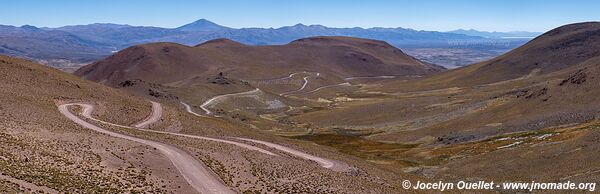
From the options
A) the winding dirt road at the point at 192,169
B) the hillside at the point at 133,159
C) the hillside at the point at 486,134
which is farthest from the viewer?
the hillside at the point at 486,134

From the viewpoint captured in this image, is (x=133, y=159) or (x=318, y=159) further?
(x=318, y=159)

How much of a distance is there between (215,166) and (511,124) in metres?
67.0

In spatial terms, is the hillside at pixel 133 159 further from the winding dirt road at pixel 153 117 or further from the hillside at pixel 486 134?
the hillside at pixel 486 134

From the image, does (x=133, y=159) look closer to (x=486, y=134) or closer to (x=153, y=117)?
(x=153, y=117)

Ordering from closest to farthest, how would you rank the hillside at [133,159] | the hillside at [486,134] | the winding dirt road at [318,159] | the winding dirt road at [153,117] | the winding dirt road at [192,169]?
1. the hillside at [133,159]
2. the winding dirt road at [192,169]
3. the winding dirt road at [318,159]
4. the hillside at [486,134]
5. the winding dirt road at [153,117]

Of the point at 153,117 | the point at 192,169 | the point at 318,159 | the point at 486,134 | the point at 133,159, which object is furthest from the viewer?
the point at 486,134

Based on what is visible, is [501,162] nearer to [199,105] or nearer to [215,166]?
[215,166]

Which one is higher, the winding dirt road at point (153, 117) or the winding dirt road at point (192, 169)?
the winding dirt road at point (192, 169)

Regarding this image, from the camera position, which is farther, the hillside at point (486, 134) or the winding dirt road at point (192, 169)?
the hillside at point (486, 134)

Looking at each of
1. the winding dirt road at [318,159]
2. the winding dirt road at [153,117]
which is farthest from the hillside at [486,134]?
the winding dirt road at [153,117]

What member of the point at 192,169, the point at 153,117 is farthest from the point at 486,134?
the point at 192,169

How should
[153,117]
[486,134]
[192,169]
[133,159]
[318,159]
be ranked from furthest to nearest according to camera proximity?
[486,134], [153,117], [318,159], [192,169], [133,159]

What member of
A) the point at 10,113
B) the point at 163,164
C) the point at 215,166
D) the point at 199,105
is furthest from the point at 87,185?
the point at 199,105

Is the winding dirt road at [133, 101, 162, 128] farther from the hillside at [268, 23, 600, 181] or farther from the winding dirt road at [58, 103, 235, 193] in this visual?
the hillside at [268, 23, 600, 181]
